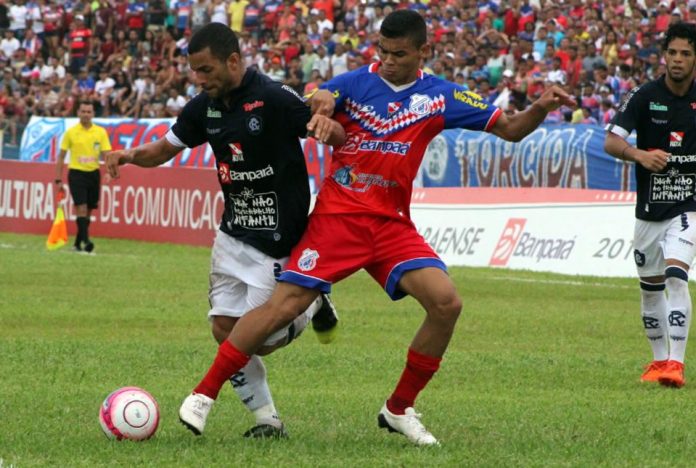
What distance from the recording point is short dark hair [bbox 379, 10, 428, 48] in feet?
24.4

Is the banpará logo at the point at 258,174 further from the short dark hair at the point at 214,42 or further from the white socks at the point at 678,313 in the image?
the white socks at the point at 678,313

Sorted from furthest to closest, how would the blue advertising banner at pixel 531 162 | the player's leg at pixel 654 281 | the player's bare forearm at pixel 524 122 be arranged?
the blue advertising banner at pixel 531 162, the player's leg at pixel 654 281, the player's bare forearm at pixel 524 122

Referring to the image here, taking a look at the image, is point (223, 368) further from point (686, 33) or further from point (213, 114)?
point (686, 33)

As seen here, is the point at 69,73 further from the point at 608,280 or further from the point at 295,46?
the point at 608,280

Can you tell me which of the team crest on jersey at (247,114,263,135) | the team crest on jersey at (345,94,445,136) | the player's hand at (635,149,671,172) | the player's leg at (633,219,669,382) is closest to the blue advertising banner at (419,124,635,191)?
the player's leg at (633,219,669,382)

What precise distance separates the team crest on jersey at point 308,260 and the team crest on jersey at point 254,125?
2.19 ft

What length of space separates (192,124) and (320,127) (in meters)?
0.99

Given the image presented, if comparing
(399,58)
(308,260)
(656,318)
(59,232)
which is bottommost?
(59,232)

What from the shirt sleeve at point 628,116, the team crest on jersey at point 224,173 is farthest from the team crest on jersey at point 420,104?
the shirt sleeve at point 628,116

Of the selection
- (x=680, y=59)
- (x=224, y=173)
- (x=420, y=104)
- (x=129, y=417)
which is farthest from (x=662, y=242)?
(x=129, y=417)

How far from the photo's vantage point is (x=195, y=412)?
722 cm

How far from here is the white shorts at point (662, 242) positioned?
10305 mm

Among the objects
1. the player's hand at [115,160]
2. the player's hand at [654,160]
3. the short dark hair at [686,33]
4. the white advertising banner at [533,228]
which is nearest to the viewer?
the player's hand at [115,160]

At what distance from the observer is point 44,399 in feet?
29.2
